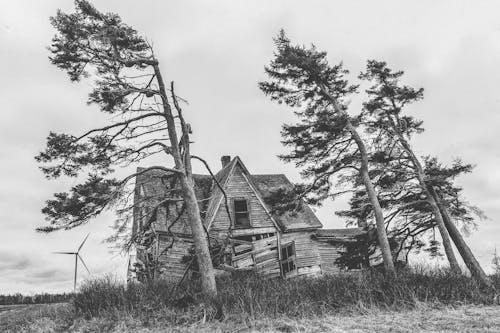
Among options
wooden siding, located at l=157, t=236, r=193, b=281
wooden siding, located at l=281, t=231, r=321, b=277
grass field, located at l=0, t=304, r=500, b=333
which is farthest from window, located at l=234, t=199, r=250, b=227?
grass field, located at l=0, t=304, r=500, b=333

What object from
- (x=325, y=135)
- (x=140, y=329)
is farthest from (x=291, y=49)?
(x=140, y=329)

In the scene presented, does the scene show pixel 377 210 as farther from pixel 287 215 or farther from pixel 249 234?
pixel 287 215

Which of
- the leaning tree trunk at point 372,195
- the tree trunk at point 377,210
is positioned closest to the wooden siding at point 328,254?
the leaning tree trunk at point 372,195

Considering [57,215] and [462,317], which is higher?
[57,215]

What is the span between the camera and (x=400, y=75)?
16156mm

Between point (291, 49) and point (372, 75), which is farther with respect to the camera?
point (372, 75)

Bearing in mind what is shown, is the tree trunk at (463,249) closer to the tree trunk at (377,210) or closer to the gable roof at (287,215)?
the tree trunk at (377,210)

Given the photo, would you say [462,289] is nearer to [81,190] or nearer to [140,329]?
[140,329]

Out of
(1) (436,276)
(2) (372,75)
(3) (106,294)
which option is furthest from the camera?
(2) (372,75)

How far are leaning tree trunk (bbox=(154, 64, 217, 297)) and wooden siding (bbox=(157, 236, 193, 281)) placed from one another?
7.33 metres

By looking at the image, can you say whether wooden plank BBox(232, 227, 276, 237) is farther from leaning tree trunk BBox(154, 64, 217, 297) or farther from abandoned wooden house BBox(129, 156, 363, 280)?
leaning tree trunk BBox(154, 64, 217, 297)

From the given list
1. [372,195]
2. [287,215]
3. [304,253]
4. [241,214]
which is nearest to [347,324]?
[372,195]

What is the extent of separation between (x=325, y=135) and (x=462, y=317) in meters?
8.14

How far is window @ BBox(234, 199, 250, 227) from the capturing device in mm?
19734
